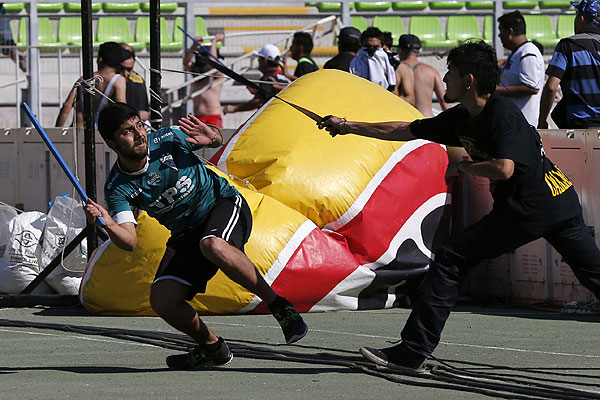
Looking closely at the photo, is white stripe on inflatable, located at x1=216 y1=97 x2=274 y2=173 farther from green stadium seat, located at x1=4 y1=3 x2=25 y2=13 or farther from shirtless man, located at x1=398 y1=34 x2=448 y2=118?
green stadium seat, located at x1=4 y1=3 x2=25 y2=13

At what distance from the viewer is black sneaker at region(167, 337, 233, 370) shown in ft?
20.0

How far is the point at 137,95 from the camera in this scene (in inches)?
427

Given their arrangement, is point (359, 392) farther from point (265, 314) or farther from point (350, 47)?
point (350, 47)

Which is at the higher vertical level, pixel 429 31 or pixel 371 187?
pixel 429 31

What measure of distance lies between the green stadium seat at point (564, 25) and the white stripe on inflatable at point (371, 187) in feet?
29.2

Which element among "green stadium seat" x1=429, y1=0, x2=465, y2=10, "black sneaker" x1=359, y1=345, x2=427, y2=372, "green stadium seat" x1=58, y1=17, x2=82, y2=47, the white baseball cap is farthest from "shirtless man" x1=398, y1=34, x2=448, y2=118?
"green stadium seat" x1=58, y1=17, x2=82, y2=47

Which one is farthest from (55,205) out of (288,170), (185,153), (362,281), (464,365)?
(464,365)

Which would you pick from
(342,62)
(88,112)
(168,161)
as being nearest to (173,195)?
(168,161)

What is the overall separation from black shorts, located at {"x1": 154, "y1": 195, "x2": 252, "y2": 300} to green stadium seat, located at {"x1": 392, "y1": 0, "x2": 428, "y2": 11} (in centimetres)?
1209

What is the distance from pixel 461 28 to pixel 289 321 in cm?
1273

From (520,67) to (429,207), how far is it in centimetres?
160

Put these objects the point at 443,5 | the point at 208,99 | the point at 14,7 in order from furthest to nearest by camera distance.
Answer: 1. the point at 443,5
2. the point at 14,7
3. the point at 208,99

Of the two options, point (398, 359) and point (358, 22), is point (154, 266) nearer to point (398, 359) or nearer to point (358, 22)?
point (398, 359)

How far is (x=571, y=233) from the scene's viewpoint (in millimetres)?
5891
